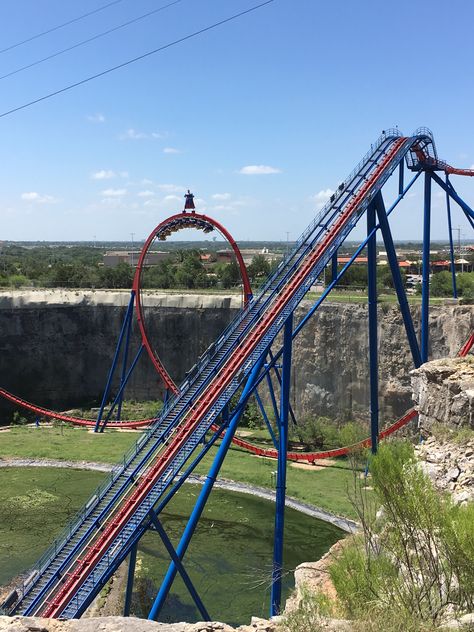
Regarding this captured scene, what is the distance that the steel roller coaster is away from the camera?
11211mm

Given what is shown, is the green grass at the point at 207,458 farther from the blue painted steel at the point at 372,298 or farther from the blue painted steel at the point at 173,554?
the blue painted steel at the point at 173,554

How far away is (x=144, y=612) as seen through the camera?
13.4 m

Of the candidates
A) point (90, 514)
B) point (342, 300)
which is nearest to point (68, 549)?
point (90, 514)

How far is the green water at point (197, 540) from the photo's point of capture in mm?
14023

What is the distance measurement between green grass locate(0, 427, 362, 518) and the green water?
92cm

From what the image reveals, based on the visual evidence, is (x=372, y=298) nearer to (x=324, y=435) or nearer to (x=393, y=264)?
(x=393, y=264)

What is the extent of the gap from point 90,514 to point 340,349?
15.3 meters

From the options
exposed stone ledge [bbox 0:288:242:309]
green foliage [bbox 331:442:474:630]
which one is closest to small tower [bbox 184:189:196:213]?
exposed stone ledge [bbox 0:288:242:309]

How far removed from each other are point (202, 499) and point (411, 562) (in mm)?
5293

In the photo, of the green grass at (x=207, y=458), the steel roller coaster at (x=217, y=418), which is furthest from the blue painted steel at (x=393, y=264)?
the green grass at (x=207, y=458)

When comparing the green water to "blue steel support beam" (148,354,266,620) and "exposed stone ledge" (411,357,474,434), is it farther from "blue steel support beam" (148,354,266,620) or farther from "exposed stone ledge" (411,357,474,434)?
"exposed stone ledge" (411,357,474,434)

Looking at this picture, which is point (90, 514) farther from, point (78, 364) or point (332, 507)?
point (78, 364)

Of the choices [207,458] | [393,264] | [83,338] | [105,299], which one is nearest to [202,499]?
[393,264]

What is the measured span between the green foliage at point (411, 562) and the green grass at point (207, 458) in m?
10.5
